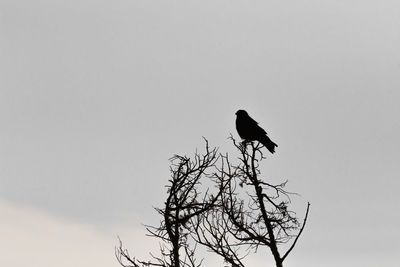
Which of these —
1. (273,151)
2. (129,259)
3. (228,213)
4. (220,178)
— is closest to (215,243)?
(228,213)

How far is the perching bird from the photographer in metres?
15.5

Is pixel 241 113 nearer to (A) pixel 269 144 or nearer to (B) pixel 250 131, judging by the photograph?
(B) pixel 250 131

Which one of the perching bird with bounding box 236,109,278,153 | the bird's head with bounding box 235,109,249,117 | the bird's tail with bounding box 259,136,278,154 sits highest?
the bird's head with bounding box 235,109,249,117

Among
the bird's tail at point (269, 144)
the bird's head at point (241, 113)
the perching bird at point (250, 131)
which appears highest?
the bird's head at point (241, 113)

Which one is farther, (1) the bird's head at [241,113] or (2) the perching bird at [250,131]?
(1) the bird's head at [241,113]

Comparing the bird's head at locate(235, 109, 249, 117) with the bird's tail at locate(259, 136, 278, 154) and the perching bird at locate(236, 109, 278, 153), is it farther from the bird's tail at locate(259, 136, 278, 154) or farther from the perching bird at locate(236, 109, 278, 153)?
the bird's tail at locate(259, 136, 278, 154)

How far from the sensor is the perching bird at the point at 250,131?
15.5m

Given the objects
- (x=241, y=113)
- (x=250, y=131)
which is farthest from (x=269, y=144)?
(x=241, y=113)

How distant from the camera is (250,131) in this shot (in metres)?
16.1

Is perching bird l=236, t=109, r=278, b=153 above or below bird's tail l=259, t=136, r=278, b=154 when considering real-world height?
above

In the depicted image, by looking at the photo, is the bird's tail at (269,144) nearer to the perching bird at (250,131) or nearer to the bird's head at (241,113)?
the perching bird at (250,131)

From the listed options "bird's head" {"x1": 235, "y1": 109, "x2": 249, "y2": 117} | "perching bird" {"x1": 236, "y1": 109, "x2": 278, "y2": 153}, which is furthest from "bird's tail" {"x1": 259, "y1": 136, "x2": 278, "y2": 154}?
"bird's head" {"x1": 235, "y1": 109, "x2": 249, "y2": 117}

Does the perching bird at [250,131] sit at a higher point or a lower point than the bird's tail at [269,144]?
higher

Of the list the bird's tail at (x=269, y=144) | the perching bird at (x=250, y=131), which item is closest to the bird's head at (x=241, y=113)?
the perching bird at (x=250, y=131)
